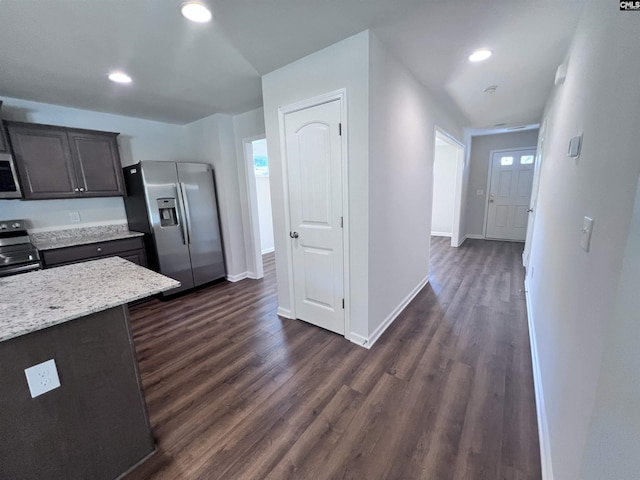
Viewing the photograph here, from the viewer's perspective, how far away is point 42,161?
9.30 feet

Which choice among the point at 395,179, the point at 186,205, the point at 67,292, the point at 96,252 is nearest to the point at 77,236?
the point at 96,252

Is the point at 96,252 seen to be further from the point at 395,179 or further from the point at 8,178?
the point at 395,179

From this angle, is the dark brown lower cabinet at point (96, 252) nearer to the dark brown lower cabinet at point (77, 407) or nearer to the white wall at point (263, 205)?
the dark brown lower cabinet at point (77, 407)

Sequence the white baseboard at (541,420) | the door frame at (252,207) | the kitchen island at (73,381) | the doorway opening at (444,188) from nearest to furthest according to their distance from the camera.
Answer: the kitchen island at (73,381) < the white baseboard at (541,420) < the door frame at (252,207) < the doorway opening at (444,188)

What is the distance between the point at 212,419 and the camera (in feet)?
5.27

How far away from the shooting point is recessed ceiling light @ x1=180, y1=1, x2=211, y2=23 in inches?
58.7

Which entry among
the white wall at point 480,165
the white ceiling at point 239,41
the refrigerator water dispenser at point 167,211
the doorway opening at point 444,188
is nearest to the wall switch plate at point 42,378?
the white ceiling at point 239,41

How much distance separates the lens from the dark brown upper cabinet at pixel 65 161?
2727 mm

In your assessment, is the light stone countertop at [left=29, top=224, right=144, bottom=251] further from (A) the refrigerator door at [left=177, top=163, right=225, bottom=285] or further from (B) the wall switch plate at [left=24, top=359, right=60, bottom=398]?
(B) the wall switch plate at [left=24, top=359, right=60, bottom=398]

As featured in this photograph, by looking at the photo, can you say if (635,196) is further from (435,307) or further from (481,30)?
(435,307)

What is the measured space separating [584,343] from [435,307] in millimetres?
2105

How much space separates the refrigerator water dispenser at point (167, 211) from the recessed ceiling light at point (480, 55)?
3.61 metres

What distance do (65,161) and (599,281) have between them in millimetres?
4544

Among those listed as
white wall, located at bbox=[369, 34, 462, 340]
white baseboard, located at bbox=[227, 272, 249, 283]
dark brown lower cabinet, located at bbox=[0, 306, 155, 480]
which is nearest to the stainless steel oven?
white baseboard, located at bbox=[227, 272, 249, 283]
